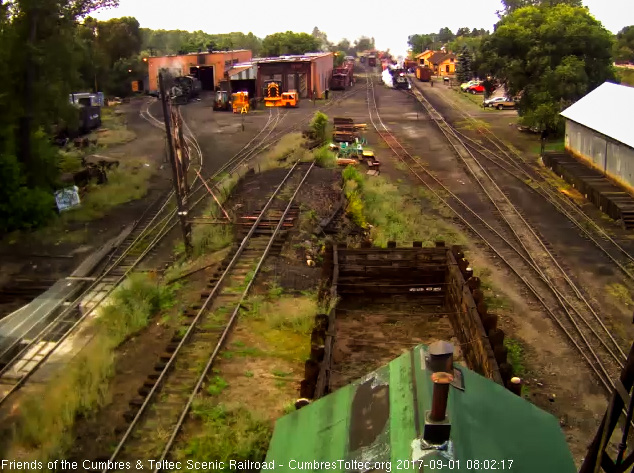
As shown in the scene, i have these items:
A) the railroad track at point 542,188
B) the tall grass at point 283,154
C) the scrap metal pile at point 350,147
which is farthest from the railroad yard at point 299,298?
the scrap metal pile at point 350,147

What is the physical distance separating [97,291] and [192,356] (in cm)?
616

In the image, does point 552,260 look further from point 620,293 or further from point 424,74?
point 424,74

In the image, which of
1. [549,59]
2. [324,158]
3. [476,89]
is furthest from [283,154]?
[476,89]

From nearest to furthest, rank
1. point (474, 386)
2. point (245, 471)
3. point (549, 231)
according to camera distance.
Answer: point (474, 386) < point (245, 471) < point (549, 231)

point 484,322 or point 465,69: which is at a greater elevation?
point 465,69

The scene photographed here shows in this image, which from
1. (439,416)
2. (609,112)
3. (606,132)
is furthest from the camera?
(609,112)

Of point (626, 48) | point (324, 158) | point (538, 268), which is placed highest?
point (626, 48)

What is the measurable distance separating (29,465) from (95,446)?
87cm

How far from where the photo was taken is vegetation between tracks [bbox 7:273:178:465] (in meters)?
8.91

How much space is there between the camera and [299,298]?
13328 millimetres

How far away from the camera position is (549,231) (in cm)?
1961

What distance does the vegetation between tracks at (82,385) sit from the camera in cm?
891

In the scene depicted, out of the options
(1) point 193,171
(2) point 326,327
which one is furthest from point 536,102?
(2) point 326,327

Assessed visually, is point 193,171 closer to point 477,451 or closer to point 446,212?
point 446,212
